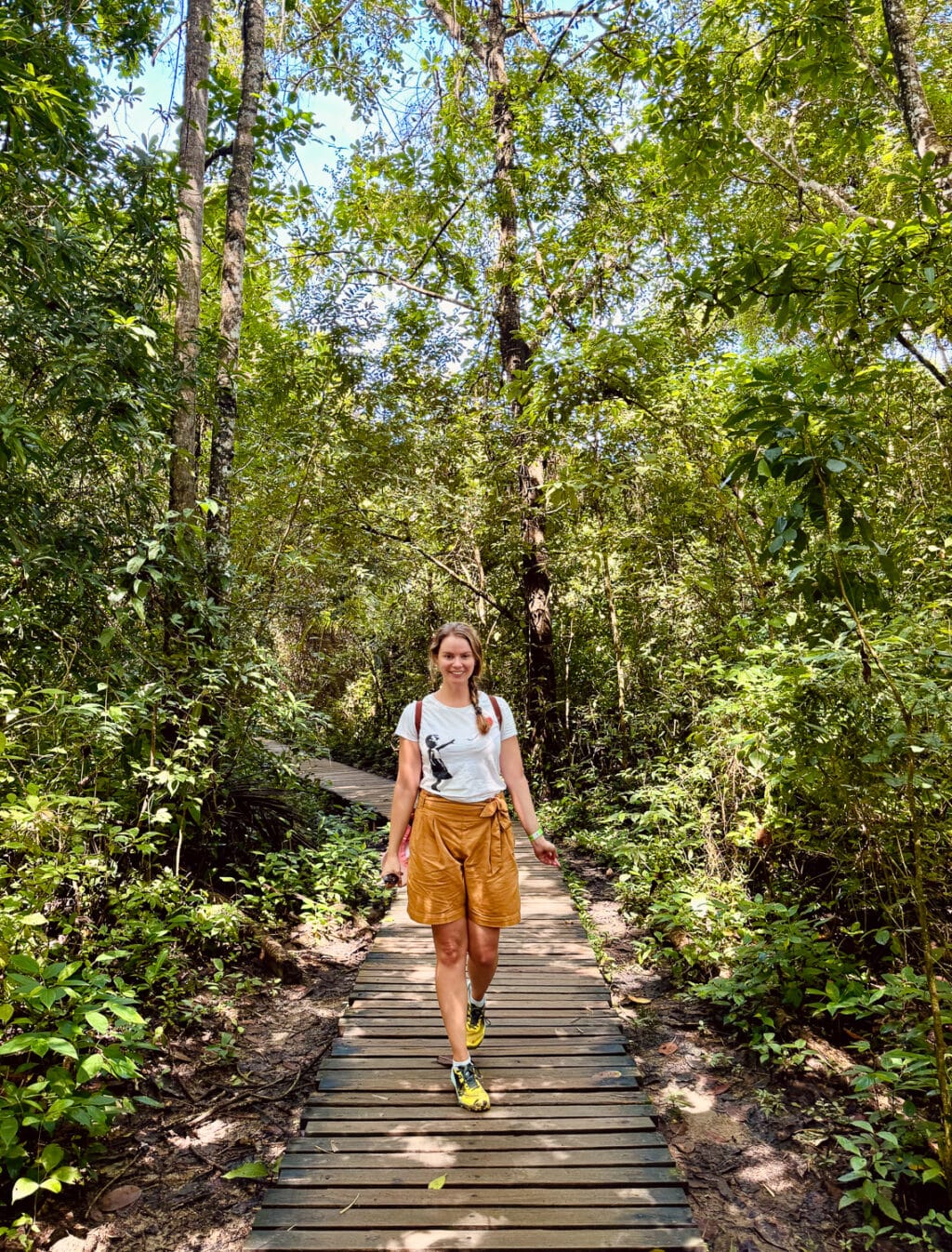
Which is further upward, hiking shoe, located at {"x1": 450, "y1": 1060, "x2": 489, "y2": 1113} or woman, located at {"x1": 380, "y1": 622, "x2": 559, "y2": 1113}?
woman, located at {"x1": 380, "y1": 622, "x2": 559, "y2": 1113}

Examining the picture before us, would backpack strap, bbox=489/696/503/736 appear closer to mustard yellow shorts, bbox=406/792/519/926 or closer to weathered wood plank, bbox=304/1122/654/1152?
mustard yellow shorts, bbox=406/792/519/926

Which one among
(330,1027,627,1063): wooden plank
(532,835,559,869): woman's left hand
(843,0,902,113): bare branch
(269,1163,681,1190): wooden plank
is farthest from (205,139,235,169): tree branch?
(269,1163,681,1190): wooden plank

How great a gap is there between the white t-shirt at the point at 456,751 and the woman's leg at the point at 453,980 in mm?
563

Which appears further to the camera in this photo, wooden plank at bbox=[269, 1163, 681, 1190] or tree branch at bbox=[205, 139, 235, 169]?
tree branch at bbox=[205, 139, 235, 169]

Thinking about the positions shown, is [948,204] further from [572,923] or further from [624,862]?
[624,862]

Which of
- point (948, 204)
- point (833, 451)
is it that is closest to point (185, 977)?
point (833, 451)

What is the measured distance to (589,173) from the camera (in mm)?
9180

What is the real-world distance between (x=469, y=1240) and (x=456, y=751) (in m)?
1.62

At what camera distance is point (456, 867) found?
9.75 ft

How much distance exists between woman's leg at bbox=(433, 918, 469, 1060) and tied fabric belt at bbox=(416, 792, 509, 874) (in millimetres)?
316

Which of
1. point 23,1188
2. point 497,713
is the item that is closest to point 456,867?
point 497,713

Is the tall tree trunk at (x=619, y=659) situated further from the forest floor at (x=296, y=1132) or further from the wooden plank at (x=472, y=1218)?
the wooden plank at (x=472, y=1218)

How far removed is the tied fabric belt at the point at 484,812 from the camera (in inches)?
118

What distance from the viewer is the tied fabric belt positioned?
2994 mm
